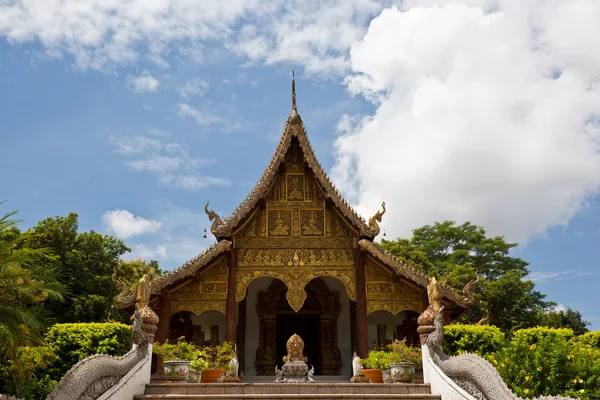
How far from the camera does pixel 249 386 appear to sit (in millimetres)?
8266

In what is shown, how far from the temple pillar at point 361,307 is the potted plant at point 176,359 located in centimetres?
379

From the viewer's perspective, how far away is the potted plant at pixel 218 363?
10.6m

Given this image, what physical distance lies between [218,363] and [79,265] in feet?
37.5

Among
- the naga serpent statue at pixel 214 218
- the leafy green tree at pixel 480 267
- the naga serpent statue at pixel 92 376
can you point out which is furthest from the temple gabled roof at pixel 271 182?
the leafy green tree at pixel 480 267

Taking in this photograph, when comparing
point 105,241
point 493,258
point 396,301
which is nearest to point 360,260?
point 396,301

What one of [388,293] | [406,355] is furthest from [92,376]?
[388,293]

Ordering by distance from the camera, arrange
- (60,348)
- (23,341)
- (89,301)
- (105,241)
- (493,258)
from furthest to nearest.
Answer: (493,258) < (105,241) < (89,301) < (60,348) < (23,341)

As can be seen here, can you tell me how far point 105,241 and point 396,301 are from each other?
573 inches

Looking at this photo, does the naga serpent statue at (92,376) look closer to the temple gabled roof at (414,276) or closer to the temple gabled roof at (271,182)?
the temple gabled roof at (271,182)

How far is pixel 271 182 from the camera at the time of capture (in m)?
12.8

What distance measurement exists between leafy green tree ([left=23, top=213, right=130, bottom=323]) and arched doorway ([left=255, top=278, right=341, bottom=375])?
326 inches

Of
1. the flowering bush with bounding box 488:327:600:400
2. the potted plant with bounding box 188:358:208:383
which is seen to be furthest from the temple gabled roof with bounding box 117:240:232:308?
the flowering bush with bounding box 488:327:600:400

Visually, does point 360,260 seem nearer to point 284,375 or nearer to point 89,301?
point 284,375

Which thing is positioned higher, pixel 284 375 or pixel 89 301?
pixel 89 301
